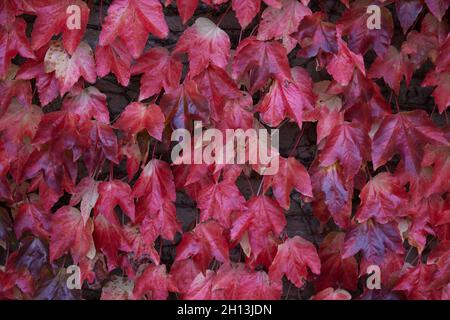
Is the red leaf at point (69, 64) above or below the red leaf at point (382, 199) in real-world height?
above

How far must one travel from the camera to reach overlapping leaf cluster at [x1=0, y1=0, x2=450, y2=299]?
1.86 m

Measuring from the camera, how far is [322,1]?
2.13m

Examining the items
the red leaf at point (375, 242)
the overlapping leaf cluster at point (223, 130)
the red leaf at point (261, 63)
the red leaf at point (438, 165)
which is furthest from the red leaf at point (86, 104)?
the red leaf at point (438, 165)

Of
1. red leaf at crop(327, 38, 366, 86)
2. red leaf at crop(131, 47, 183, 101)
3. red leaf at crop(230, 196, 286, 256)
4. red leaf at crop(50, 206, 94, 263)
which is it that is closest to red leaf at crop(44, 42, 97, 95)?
red leaf at crop(131, 47, 183, 101)

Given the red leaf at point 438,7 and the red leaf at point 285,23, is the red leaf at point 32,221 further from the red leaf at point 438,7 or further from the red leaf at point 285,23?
the red leaf at point 438,7

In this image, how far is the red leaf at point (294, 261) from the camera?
6.48 ft

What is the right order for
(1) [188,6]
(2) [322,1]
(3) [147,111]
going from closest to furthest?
(1) [188,6] → (3) [147,111] → (2) [322,1]

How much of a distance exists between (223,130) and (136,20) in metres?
0.45

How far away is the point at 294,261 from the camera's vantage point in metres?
2.00

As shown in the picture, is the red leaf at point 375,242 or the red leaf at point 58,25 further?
the red leaf at point 375,242

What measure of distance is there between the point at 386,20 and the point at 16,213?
151 centimetres

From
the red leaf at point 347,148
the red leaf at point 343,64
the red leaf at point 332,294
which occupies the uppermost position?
the red leaf at point 343,64
